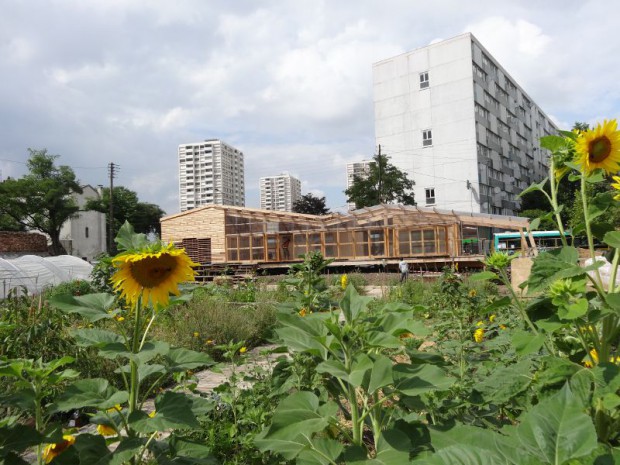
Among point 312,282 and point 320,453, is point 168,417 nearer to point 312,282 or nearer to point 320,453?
point 320,453

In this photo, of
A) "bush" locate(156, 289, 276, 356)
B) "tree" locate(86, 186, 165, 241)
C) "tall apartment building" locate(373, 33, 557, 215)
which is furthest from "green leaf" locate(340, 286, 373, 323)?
"tree" locate(86, 186, 165, 241)

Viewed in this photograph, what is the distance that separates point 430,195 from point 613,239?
38.9 meters

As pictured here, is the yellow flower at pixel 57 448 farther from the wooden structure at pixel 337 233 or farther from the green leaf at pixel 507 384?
the wooden structure at pixel 337 233

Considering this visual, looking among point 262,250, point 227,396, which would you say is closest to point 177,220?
point 262,250

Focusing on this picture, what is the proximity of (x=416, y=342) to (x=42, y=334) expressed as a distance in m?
3.18

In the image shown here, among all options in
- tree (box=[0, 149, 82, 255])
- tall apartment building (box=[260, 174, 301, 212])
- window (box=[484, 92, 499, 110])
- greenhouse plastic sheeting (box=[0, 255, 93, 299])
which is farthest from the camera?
tall apartment building (box=[260, 174, 301, 212])

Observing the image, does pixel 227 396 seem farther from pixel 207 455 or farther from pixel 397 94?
pixel 397 94

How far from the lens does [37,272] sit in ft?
54.0

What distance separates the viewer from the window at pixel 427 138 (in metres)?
38.4

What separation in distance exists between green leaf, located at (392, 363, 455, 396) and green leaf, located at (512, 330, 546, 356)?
0.83ft

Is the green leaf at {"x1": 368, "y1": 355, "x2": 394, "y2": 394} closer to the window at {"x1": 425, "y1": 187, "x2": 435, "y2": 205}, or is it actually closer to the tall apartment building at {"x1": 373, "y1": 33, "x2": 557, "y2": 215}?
the tall apartment building at {"x1": 373, "y1": 33, "x2": 557, "y2": 215}

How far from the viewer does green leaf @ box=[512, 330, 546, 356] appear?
4.30 feet

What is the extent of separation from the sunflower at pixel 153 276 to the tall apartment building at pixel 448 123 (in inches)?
1480

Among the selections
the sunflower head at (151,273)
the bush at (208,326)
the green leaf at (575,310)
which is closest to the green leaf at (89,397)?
the sunflower head at (151,273)
